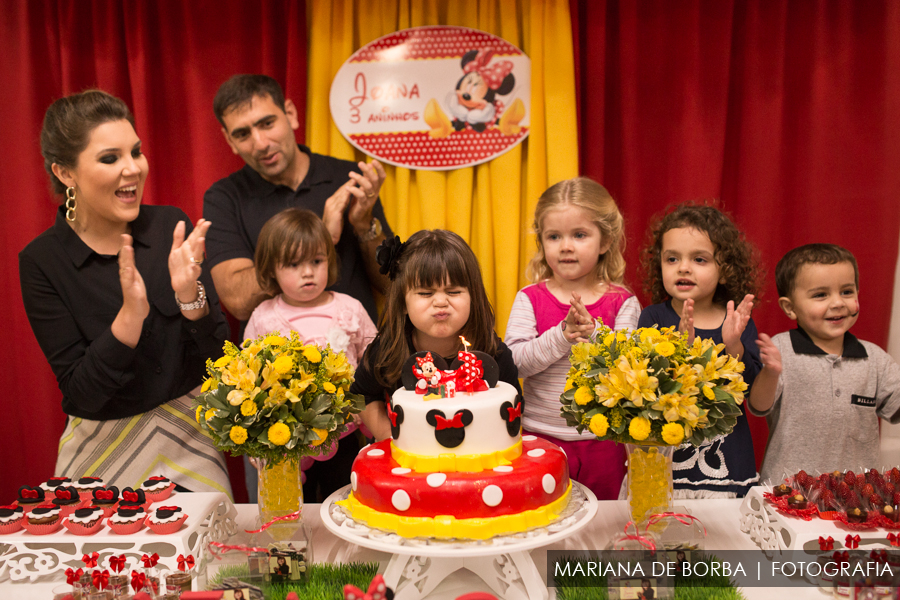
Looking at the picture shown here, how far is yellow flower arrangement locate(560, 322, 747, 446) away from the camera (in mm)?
1617

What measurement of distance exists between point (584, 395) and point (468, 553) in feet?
1.71

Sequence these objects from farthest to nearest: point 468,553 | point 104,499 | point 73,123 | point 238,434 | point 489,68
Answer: point 489,68
point 73,123
point 104,499
point 238,434
point 468,553

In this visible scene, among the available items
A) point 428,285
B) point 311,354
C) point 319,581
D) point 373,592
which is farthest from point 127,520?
point 428,285

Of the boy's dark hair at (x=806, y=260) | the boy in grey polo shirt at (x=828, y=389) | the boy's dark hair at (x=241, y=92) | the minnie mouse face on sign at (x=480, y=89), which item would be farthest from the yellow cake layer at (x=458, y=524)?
the minnie mouse face on sign at (x=480, y=89)

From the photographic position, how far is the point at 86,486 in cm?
202

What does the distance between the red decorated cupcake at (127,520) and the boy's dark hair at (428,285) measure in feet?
2.74

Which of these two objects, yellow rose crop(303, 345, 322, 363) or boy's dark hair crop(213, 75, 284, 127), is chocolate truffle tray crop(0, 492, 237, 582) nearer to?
yellow rose crop(303, 345, 322, 363)

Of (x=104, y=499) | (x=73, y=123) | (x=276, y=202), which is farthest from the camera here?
(x=276, y=202)

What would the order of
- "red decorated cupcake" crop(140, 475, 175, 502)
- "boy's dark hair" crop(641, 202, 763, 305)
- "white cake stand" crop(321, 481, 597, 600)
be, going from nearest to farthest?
1. "white cake stand" crop(321, 481, 597, 600)
2. "red decorated cupcake" crop(140, 475, 175, 502)
3. "boy's dark hair" crop(641, 202, 763, 305)

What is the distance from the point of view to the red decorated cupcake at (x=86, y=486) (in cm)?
197

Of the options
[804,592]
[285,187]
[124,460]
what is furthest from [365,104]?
[804,592]

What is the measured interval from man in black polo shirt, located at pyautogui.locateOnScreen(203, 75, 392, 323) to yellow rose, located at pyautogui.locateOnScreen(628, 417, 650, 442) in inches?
60.6

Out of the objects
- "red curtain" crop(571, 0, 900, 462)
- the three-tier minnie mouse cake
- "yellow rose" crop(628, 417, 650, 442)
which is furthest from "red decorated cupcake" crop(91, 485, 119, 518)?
"red curtain" crop(571, 0, 900, 462)

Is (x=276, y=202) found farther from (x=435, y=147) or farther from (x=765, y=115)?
(x=765, y=115)
